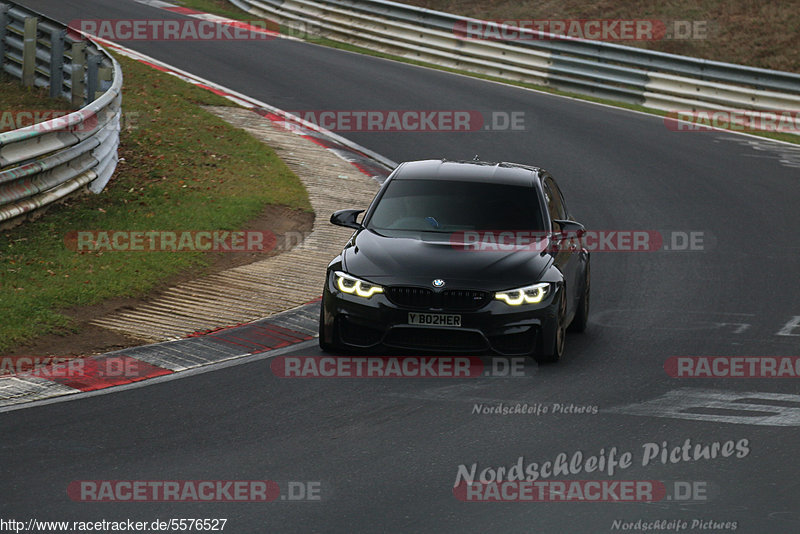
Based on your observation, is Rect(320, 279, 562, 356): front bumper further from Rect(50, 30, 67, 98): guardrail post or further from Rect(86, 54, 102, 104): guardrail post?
Rect(50, 30, 67, 98): guardrail post

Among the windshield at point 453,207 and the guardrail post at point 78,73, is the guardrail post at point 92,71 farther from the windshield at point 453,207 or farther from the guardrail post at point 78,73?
the windshield at point 453,207

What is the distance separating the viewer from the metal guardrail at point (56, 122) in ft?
43.1

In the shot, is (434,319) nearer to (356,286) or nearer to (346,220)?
(356,286)

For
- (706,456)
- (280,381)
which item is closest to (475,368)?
(280,381)

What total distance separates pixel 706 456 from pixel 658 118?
1847cm

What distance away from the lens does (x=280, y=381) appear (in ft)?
31.4

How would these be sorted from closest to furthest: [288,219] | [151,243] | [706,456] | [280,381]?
[706,456] → [280,381] → [151,243] → [288,219]

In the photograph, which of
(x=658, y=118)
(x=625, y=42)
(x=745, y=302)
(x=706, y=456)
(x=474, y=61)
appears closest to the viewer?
(x=706, y=456)

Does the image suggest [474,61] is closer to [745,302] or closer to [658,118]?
[658,118]

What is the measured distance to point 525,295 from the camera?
1001 centimetres

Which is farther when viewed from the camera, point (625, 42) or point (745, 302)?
point (625, 42)

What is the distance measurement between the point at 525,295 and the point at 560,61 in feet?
61.9

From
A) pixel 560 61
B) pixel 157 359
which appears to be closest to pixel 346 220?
pixel 157 359

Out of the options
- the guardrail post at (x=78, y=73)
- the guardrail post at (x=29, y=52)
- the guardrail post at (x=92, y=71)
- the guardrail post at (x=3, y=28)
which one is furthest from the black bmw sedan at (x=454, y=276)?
the guardrail post at (x=3, y=28)
